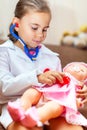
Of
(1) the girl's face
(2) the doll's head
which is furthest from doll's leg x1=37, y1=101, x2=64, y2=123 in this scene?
(1) the girl's face

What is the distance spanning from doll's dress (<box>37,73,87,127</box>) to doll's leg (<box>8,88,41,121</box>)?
4cm

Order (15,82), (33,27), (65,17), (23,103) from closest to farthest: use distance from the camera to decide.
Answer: (23,103) → (15,82) → (33,27) → (65,17)

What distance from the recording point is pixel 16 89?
150 centimetres

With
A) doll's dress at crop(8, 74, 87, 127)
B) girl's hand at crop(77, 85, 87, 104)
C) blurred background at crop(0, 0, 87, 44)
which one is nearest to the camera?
doll's dress at crop(8, 74, 87, 127)

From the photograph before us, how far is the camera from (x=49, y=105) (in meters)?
1.38

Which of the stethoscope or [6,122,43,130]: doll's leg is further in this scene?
the stethoscope

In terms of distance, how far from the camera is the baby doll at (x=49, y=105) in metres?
1.29

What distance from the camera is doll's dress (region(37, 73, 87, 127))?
4.61 feet

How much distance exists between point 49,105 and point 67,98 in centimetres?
10

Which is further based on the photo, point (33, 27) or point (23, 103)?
point (33, 27)

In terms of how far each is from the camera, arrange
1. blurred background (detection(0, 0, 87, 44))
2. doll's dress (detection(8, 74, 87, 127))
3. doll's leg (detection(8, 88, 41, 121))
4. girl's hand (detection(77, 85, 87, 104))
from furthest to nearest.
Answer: blurred background (detection(0, 0, 87, 44)), girl's hand (detection(77, 85, 87, 104)), doll's dress (detection(8, 74, 87, 127)), doll's leg (detection(8, 88, 41, 121))

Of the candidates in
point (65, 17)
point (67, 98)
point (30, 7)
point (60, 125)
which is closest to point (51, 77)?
point (67, 98)

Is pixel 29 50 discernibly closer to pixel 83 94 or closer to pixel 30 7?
pixel 30 7

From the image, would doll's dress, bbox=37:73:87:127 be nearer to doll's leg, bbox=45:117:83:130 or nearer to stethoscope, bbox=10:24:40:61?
doll's leg, bbox=45:117:83:130
